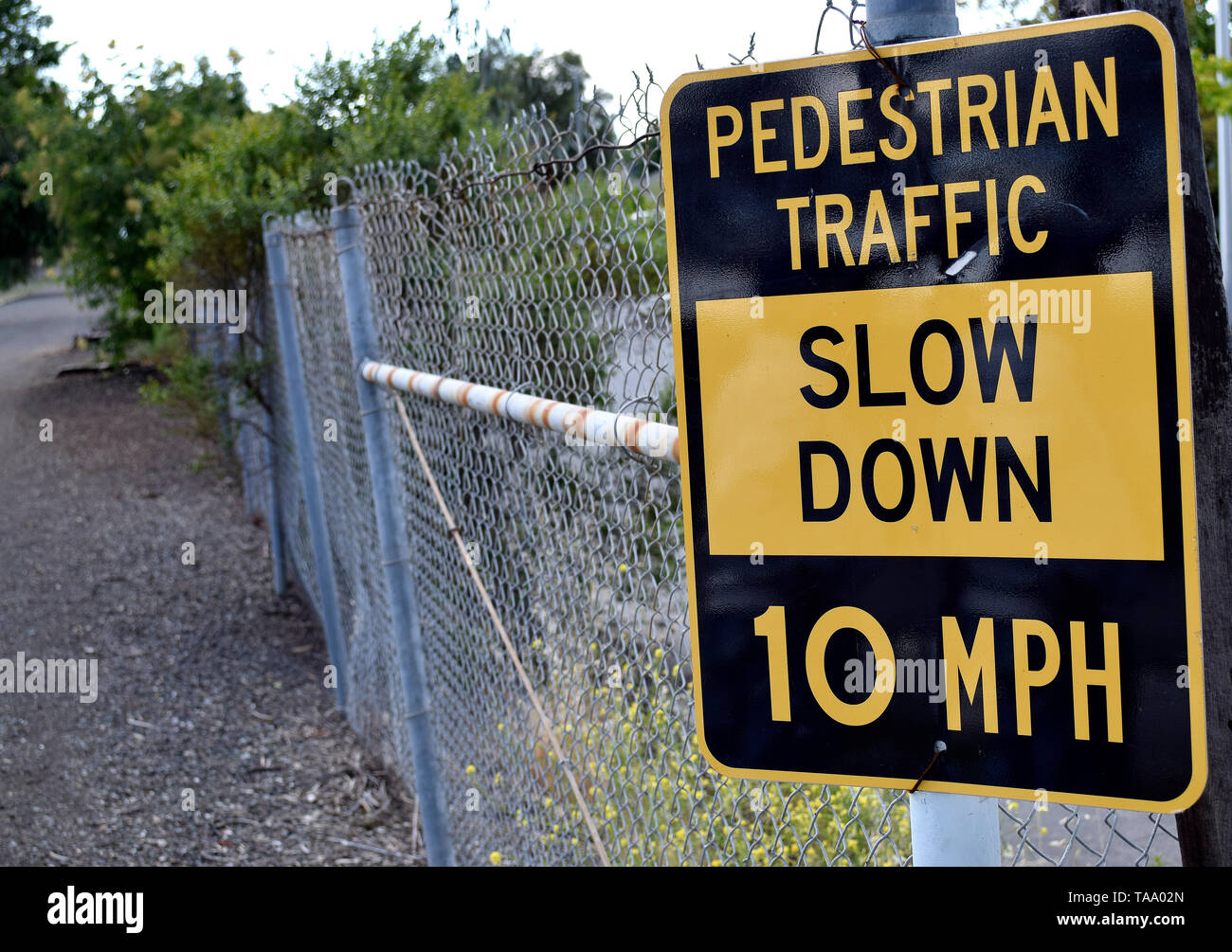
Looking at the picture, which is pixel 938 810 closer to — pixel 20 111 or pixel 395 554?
pixel 395 554

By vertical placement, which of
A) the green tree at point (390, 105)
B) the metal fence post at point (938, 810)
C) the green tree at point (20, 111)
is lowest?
the metal fence post at point (938, 810)

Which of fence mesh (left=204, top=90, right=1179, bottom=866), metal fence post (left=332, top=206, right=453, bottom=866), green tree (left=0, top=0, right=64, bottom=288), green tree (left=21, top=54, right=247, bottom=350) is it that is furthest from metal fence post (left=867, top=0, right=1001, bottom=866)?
green tree (left=0, top=0, right=64, bottom=288)

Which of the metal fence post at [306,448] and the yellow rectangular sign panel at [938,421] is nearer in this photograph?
the yellow rectangular sign panel at [938,421]

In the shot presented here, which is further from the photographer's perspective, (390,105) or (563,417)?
(390,105)

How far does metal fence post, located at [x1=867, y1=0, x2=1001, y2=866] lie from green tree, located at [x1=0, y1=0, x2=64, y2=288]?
17.9 metres

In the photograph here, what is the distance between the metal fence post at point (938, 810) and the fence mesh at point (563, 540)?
239 mm

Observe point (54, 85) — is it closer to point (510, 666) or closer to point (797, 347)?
point (510, 666)

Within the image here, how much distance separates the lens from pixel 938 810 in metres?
1.34

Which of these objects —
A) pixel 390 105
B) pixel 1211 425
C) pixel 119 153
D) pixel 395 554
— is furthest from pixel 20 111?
pixel 1211 425

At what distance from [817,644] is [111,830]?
4.16m

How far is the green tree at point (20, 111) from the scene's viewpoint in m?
19.0

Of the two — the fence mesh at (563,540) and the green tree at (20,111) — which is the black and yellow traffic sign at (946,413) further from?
the green tree at (20,111)

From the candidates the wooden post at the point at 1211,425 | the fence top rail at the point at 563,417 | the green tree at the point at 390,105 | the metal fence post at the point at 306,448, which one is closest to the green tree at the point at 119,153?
the green tree at the point at 390,105

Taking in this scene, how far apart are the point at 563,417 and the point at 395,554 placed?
1759mm
